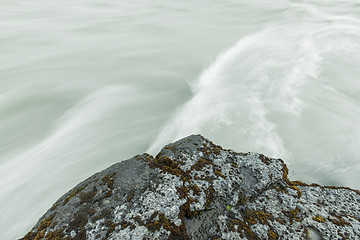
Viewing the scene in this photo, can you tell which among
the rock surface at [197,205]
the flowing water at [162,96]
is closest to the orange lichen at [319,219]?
the rock surface at [197,205]

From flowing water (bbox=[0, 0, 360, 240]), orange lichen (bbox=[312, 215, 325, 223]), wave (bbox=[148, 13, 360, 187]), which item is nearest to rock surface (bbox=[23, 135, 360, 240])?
orange lichen (bbox=[312, 215, 325, 223])

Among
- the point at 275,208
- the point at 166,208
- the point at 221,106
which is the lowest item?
the point at 221,106

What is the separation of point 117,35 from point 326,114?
1559 cm

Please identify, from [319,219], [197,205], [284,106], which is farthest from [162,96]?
[319,219]

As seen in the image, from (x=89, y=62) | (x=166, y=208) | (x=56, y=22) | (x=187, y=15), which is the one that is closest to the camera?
(x=166, y=208)

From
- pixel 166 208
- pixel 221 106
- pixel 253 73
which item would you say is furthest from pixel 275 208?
pixel 253 73

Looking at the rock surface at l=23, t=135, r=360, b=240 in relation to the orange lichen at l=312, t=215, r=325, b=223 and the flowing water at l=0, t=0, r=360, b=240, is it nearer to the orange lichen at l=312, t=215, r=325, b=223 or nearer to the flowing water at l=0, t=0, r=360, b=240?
the orange lichen at l=312, t=215, r=325, b=223

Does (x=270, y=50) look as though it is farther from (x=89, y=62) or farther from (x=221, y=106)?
(x=89, y=62)

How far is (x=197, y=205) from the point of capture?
3.30 meters

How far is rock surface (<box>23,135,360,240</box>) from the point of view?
3016 millimetres

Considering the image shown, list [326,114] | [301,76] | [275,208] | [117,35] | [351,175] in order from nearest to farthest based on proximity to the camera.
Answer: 1. [275,208]
2. [351,175]
3. [326,114]
4. [301,76]
5. [117,35]

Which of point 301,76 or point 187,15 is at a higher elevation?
point 187,15

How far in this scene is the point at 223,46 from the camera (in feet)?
52.5

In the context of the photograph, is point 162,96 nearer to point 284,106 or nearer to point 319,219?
point 284,106
